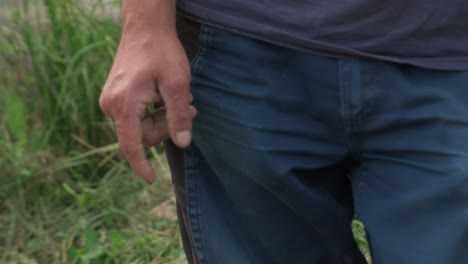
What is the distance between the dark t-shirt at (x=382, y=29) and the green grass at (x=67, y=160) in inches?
58.6

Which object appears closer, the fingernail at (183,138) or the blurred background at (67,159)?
the fingernail at (183,138)

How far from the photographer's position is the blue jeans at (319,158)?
1231 mm

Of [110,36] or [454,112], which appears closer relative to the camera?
[454,112]

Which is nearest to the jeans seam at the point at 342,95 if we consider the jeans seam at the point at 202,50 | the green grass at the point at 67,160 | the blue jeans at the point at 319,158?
the blue jeans at the point at 319,158

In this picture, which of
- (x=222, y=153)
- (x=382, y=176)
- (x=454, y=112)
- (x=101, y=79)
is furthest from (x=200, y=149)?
(x=101, y=79)

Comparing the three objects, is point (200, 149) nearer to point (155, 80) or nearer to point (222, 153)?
point (222, 153)

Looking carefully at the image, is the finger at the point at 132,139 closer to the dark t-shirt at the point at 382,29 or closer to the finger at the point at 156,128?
the finger at the point at 156,128

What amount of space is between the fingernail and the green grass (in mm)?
1381

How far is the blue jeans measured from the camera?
1.23m

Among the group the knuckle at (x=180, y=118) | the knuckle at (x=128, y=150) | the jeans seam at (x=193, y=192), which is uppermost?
the knuckle at (x=180, y=118)

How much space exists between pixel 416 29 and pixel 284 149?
248 mm

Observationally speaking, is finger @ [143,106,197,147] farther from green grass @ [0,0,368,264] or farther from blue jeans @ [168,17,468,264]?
green grass @ [0,0,368,264]

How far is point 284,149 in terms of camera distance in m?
1.31

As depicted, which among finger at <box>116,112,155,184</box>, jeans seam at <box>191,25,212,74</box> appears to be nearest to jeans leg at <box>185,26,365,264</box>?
jeans seam at <box>191,25,212,74</box>
